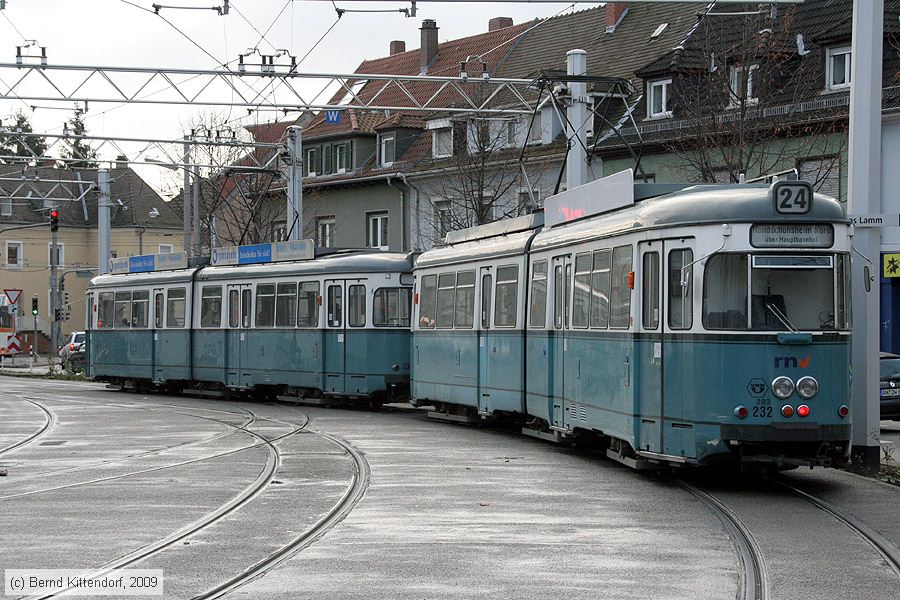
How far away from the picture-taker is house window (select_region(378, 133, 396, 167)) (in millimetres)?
52562

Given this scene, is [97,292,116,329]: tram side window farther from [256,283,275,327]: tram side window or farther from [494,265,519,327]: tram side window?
[494,265,519,327]: tram side window

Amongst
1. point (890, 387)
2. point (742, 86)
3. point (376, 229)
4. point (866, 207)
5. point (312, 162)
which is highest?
point (312, 162)

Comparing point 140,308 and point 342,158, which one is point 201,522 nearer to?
point 140,308

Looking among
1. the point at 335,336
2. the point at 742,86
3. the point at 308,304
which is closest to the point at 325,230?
the point at 308,304

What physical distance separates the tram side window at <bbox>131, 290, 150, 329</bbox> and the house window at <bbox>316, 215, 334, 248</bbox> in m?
18.8

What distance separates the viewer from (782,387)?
44.7 ft

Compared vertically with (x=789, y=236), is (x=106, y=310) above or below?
below

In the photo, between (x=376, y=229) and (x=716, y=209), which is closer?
(x=716, y=209)

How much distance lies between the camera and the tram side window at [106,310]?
37.2 m

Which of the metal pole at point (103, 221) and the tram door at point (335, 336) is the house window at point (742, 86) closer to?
the tram door at point (335, 336)

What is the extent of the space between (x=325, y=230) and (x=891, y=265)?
1014 inches

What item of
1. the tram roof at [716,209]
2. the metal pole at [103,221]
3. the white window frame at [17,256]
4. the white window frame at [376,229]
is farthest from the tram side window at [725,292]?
the white window frame at [17,256]

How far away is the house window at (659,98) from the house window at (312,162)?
19.3 meters

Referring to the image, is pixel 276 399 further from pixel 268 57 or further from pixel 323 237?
pixel 323 237
